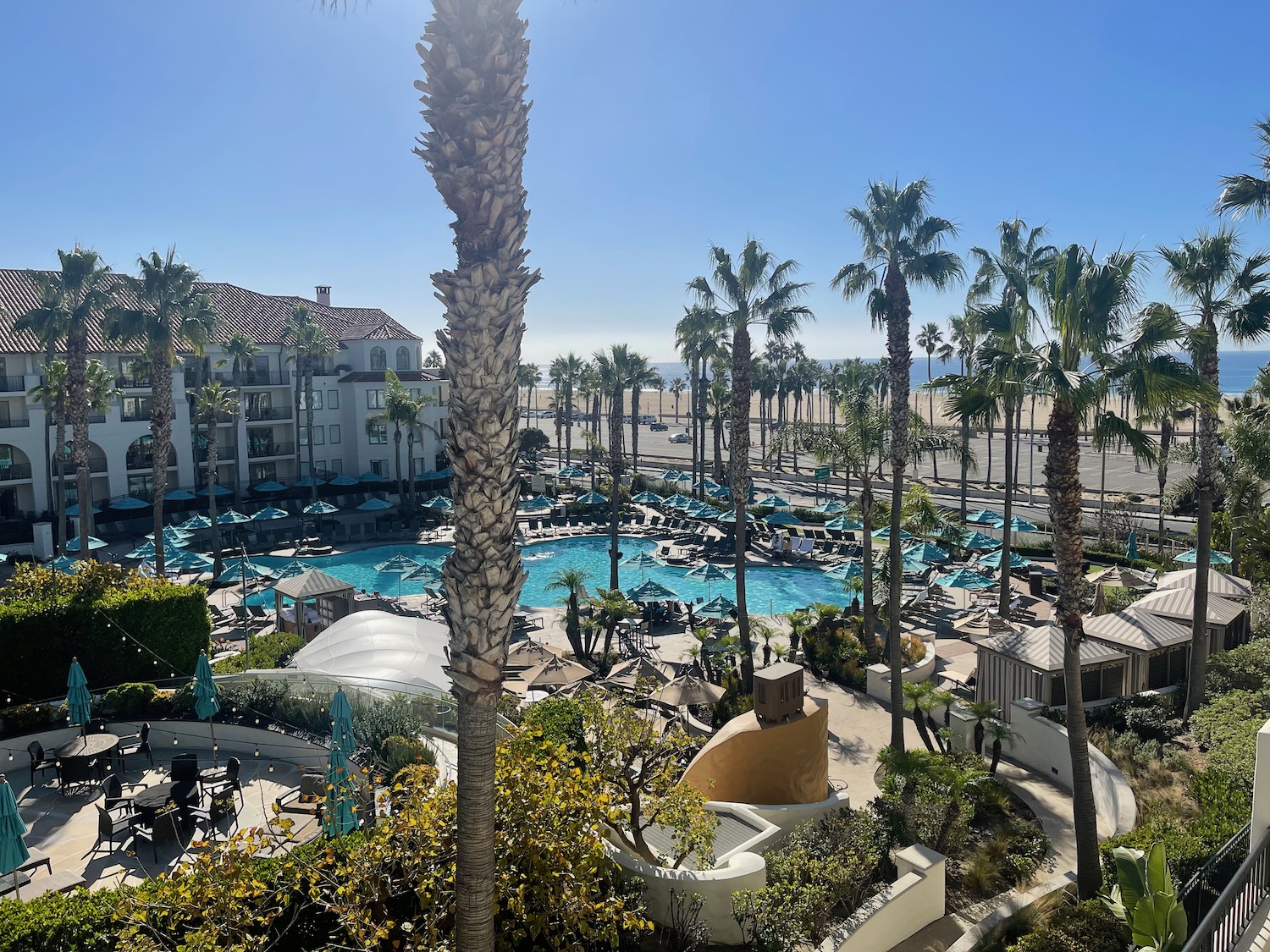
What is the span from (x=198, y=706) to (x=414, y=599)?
18.5 metres

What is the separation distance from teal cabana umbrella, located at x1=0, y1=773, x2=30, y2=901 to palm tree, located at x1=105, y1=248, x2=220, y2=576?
1992 cm

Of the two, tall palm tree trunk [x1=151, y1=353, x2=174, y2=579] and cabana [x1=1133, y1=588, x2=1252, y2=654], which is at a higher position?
tall palm tree trunk [x1=151, y1=353, x2=174, y2=579]

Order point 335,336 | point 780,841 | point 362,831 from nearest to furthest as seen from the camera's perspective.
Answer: point 362,831
point 780,841
point 335,336

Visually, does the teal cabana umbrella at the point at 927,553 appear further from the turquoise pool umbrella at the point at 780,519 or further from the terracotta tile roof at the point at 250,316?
the terracotta tile roof at the point at 250,316

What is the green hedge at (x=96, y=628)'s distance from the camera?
16609mm

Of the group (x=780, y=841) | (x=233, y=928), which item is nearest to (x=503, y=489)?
(x=233, y=928)

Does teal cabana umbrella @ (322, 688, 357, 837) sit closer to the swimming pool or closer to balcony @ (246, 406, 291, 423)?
the swimming pool

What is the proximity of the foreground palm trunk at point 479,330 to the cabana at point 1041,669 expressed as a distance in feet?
48.8

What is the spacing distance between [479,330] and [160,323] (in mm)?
25330

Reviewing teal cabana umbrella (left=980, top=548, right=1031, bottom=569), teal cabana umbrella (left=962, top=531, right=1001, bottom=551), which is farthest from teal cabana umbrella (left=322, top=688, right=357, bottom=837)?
teal cabana umbrella (left=962, top=531, right=1001, bottom=551)

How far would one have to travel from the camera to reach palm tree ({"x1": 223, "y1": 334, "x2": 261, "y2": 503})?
43656 millimetres

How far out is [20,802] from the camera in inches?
534

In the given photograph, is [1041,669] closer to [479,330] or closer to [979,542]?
[979,542]

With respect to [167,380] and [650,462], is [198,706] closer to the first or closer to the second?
[167,380]
